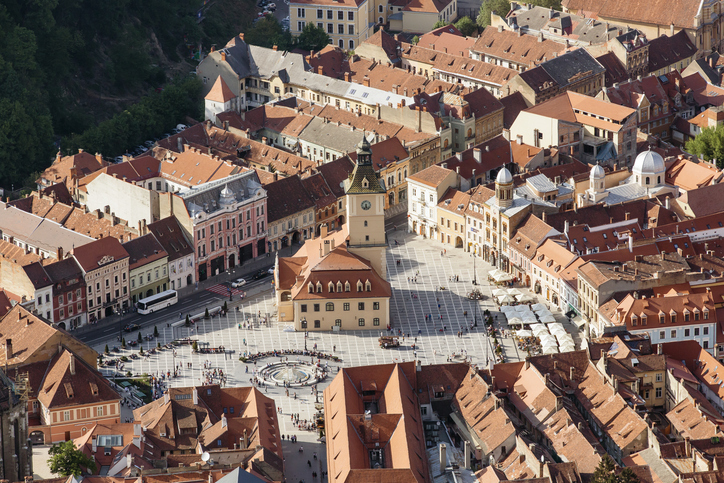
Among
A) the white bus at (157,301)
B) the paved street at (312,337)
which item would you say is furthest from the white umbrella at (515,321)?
the white bus at (157,301)

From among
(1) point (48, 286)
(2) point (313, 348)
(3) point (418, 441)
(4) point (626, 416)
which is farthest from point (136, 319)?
(4) point (626, 416)

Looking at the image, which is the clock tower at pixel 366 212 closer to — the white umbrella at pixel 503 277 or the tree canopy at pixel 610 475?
the white umbrella at pixel 503 277

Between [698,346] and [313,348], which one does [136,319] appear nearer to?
[313,348]

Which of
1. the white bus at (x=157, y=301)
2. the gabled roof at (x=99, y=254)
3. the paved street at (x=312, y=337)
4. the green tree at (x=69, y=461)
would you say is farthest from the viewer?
the white bus at (x=157, y=301)

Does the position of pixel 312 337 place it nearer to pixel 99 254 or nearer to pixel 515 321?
pixel 515 321

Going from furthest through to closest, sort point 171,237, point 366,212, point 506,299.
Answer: point 171,237 → point 506,299 → point 366,212

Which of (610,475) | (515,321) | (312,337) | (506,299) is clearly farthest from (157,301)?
(610,475)
